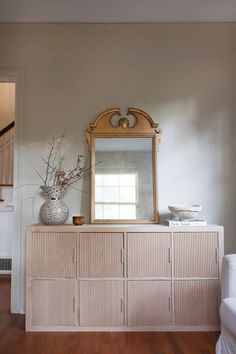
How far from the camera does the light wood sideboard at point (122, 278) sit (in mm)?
2514

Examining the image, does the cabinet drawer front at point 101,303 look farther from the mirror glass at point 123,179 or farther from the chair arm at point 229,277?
the chair arm at point 229,277

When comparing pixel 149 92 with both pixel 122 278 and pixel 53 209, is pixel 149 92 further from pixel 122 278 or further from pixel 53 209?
pixel 122 278

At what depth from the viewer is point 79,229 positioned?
256 centimetres

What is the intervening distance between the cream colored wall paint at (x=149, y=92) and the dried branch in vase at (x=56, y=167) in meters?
0.07

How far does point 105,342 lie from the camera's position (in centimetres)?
232

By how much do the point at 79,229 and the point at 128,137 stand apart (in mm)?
998

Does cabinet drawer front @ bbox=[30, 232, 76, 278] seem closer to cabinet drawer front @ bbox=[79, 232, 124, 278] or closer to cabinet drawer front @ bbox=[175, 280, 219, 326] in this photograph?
cabinet drawer front @ bbox=[79, 232, 124, 278]

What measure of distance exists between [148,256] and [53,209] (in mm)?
909

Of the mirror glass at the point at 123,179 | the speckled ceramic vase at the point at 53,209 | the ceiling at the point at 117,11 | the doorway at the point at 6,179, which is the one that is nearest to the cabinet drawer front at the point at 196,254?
the mirror glass at the point at 123,179

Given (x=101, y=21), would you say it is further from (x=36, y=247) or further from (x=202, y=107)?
(x=36, y=247)

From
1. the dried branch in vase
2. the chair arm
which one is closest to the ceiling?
the dried branch in vase

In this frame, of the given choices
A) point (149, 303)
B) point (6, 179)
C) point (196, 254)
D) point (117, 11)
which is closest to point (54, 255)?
point (149, 303)

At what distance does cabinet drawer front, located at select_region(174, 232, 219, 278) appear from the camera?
2.54 metres

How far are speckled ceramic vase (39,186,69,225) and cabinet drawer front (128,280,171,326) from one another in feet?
2.67
